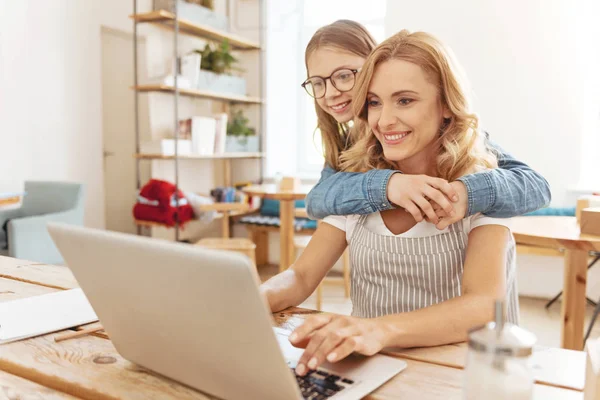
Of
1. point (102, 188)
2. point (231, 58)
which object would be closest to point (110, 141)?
point (102, 188)

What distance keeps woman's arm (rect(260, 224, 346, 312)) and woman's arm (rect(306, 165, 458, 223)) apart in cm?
7

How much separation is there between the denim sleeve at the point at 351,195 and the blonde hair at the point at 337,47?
22 centimetres

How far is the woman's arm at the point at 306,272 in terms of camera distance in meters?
1.14

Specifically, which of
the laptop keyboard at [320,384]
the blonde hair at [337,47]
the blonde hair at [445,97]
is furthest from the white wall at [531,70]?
the laptop keyboard at [320,384]

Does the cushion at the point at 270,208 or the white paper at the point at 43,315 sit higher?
the white paper at the point at 43,315

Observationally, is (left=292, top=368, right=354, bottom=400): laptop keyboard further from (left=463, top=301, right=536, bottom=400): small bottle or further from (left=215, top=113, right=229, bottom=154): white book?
(left=215, top=113, right=229, bottom=154): white book

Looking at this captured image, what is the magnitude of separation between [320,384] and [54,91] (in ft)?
13.8

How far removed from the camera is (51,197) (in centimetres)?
363

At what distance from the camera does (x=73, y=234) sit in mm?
690

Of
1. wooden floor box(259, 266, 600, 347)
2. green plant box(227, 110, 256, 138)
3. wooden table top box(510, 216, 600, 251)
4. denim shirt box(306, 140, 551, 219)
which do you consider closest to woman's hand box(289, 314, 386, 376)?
denim shirt box(306, 140, 551, 219)

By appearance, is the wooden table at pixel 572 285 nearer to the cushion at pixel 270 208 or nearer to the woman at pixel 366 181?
the woman at pixel 366 181

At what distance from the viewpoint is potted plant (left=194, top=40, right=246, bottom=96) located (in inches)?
177

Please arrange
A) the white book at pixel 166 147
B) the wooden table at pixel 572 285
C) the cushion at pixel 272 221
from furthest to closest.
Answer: the cushion at pixel 272 221 → the white book at pixel 166 147 → the wooden table at pixel 572 285

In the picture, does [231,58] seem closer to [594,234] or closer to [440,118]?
[594,234]
